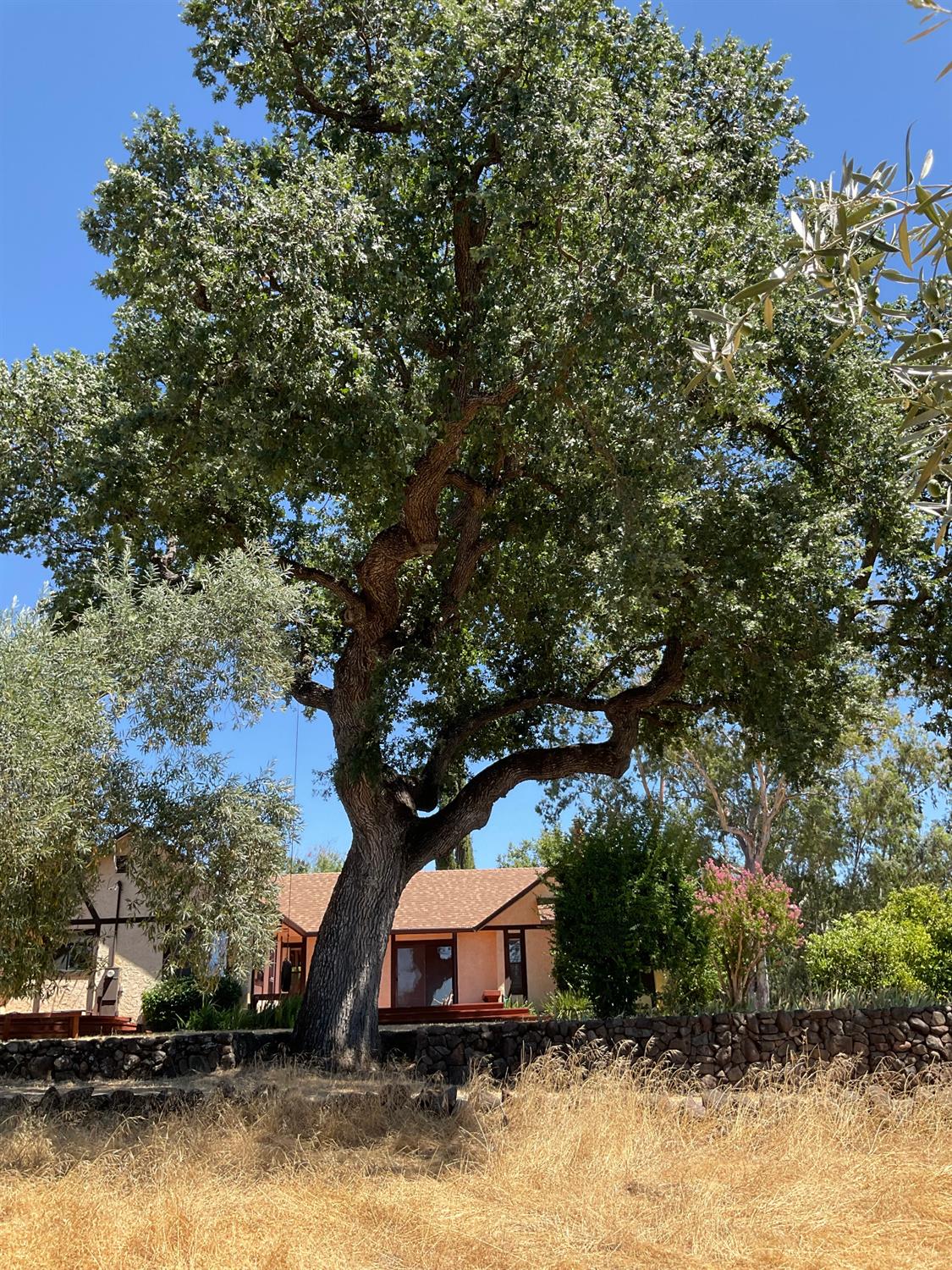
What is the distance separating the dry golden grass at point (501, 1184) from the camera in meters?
6.62

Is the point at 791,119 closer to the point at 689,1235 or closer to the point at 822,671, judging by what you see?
the point at 822,671

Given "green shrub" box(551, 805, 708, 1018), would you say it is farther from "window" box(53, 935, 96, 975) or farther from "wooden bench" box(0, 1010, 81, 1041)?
"wooden bench" box(0, 1010, 81, 1041)

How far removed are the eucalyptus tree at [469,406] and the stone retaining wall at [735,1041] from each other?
201cm

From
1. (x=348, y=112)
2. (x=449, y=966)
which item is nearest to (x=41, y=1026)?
(x=449, y=966)

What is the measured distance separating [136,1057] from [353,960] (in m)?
3.96

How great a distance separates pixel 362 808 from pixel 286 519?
192 inches

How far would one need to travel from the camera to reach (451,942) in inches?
1222

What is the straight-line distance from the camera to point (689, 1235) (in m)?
6.89

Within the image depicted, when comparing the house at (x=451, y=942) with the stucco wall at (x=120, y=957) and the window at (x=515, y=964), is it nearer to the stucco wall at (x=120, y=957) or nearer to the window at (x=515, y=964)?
the window at (x=515, y=964)

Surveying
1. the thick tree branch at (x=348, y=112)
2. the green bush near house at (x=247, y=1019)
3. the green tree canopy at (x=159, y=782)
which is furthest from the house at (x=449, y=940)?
the thick tree branch at (x=348, y=112)

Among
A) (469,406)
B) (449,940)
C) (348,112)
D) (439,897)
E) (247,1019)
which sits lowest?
(247,1019)

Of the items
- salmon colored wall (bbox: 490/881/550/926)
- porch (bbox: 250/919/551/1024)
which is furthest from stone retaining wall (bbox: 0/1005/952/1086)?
salmon colored wall (bbox: 490/881/550/926)

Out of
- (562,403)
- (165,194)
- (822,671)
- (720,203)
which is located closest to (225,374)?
(165,194)

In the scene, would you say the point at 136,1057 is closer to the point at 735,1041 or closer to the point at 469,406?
the point at 735,1041
